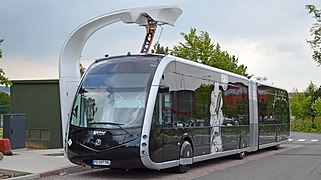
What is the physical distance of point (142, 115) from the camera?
1348cm

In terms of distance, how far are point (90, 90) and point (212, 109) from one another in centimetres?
530

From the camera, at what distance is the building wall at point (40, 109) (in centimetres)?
2420

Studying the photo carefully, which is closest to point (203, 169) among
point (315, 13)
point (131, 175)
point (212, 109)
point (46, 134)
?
point (212, 109)

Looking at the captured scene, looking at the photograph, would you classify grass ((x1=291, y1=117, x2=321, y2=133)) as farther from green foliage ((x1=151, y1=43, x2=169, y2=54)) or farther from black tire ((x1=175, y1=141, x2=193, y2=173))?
black tire ((x1=175, y1=141, x2=193, y2=173))

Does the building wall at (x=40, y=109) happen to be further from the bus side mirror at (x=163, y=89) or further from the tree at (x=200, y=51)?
the tree at (x=200, y=51)

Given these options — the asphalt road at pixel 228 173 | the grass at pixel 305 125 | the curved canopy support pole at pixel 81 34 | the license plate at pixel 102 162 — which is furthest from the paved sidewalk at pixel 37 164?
the grass at pixel 305 125

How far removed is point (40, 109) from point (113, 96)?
37.5 ft

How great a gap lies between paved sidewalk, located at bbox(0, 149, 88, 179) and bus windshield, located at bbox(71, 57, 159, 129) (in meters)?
1.68

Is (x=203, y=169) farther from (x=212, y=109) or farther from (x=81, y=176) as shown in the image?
(x=81, y=176)

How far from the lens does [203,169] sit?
680 inches

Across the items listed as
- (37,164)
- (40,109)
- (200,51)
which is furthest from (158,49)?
(37,164)

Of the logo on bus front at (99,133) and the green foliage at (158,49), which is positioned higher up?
the green foliage at (158,49)

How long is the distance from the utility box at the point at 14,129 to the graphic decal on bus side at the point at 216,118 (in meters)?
7.81

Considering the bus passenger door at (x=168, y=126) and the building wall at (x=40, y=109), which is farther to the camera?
the building wall at (x=40, y=109)
